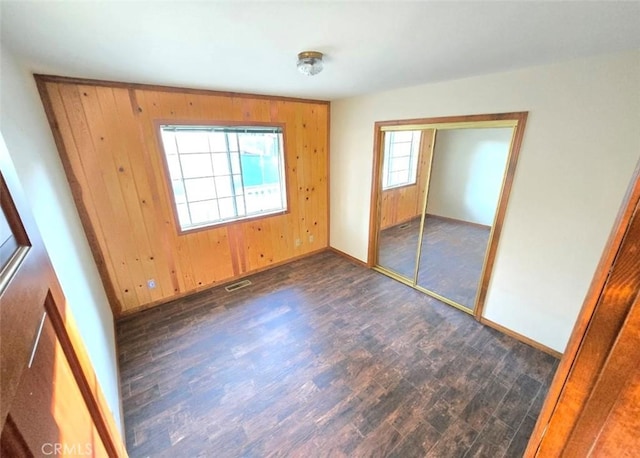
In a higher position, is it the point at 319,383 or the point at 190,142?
the point at 190,142

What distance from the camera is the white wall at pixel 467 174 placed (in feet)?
9.66

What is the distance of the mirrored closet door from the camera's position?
2.45 metres

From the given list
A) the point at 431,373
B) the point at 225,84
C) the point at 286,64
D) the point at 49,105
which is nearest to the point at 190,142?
the point at 225,84

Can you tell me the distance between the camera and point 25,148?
4.23 feet

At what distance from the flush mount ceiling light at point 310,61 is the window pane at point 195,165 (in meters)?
1.64

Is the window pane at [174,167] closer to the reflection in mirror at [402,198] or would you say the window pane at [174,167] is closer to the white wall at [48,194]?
the white wall at [48,194]

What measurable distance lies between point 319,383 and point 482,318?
1783 millimetres

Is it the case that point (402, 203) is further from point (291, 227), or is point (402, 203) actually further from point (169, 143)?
point (169, 143)

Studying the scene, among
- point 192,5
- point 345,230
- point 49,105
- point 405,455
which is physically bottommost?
point 405,455

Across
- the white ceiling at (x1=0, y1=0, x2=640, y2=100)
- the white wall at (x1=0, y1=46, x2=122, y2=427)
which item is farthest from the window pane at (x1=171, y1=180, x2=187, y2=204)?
the white ceiling at (x1=0, y1=0, x2=640, y2=100)

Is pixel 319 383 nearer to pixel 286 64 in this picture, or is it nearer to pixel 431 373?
pixel 431 373

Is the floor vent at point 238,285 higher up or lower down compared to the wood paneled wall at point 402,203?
lower down

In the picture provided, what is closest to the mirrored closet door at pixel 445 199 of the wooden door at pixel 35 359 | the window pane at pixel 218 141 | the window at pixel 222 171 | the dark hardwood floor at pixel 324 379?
the dark hardwood floor at pixel 324 379

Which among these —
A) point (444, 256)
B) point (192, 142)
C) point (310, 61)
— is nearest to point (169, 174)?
point (192, 142)
